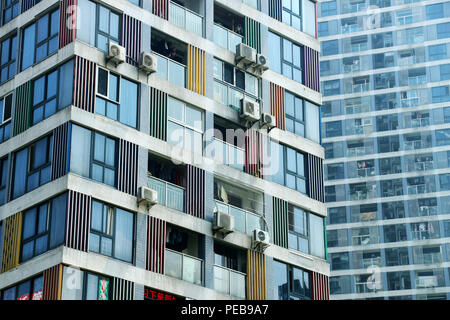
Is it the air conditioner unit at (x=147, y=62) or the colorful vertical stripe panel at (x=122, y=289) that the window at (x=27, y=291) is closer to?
the colorful vertical stripe panel at (x=122, y=289)

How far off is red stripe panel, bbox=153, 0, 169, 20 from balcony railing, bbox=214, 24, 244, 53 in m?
2.79

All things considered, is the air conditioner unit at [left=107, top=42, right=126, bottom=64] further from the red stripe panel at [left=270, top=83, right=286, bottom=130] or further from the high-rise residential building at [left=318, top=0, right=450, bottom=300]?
the high-rise residential building at [left=318, top=0, right=450, bottom=300]

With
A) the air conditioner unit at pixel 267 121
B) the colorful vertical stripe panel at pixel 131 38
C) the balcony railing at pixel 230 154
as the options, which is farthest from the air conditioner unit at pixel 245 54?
the colorful vertical stripe panel at pixel 131 38

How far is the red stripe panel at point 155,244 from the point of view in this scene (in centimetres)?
4056

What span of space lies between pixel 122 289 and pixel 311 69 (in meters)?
16.3

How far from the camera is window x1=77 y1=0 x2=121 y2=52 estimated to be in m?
41.7

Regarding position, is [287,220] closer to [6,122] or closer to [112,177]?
[112,177]

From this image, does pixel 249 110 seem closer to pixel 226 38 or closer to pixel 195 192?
pixel 226 38

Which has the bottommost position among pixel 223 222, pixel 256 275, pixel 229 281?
pixel 229 281

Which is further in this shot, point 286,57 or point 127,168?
point 286,57

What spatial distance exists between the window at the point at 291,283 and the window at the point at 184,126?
6.01 meters

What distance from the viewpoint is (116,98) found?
4178cm

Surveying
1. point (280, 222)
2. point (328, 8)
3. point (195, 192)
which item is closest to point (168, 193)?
point (195, 192)

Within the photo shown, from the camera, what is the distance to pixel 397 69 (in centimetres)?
9794
